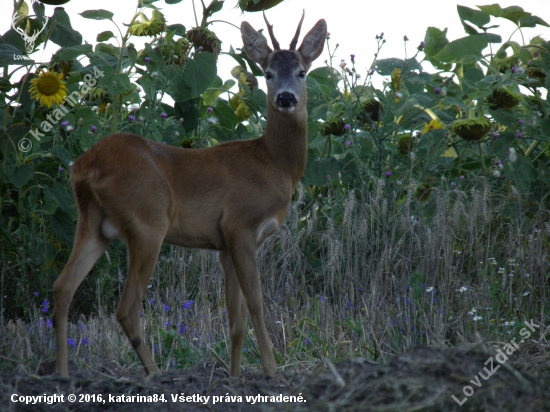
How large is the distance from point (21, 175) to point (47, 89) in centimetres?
66

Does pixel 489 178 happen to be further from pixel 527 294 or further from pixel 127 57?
pixel 127 57

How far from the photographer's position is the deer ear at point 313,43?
525 cm

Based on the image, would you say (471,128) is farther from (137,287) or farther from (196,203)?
(137,287)

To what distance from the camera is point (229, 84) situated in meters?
8.02

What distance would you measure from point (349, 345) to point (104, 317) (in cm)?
170

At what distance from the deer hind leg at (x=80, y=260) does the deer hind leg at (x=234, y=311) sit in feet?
2.59

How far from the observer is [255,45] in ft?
17.3

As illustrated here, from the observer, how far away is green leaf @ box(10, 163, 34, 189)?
5.18 m

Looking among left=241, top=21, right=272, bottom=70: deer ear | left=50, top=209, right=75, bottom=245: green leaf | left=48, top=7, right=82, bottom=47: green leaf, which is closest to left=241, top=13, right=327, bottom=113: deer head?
left=241, top=21, right=272, bottom=70: deer ear

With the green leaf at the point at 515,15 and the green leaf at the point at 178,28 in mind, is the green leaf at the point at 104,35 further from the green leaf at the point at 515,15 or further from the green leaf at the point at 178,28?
the green leaf at the point at 515,15

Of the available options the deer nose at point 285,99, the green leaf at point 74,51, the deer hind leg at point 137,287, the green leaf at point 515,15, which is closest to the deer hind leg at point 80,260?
the deer hind leg at point 137,287

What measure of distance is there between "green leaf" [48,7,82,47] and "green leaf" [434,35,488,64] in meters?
3.29

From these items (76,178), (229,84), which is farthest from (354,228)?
(229,84)

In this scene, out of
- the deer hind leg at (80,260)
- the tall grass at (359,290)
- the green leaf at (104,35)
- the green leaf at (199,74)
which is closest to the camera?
the deer hind leg at (80,260)
